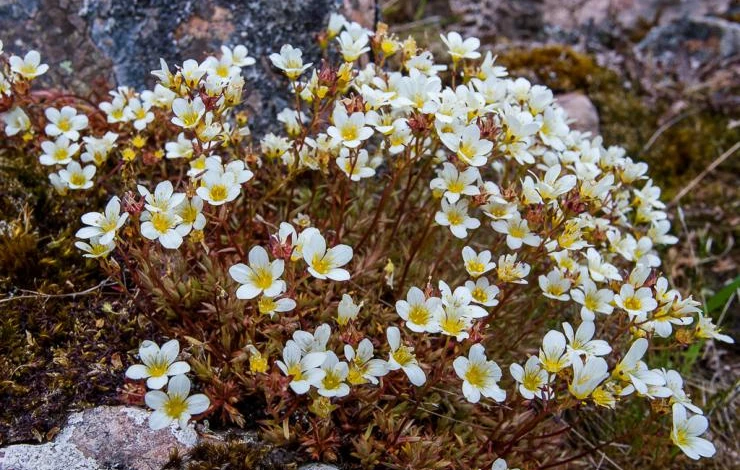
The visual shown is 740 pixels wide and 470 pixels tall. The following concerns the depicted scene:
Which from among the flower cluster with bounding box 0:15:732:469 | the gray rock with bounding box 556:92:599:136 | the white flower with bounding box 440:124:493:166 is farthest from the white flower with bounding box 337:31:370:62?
the gray rock with bounding box 556:92:599:136

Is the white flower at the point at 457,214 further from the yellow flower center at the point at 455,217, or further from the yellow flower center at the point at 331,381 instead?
the yellow flower center at the point at 331,381

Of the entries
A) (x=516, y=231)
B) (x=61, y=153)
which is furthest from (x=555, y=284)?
(x=61, y=153)

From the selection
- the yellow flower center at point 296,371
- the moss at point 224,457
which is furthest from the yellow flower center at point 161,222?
the moss at point 224,457

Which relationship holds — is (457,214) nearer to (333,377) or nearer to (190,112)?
(333,377)

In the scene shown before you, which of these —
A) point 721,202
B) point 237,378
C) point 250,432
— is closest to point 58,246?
point 237,378

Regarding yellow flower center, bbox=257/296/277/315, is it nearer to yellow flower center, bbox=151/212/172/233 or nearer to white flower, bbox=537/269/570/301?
yellow flower center, bbox=151/212/172/233

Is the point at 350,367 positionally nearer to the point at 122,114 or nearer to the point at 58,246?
the point at 58,246
